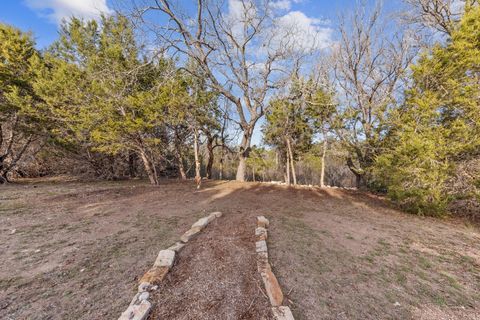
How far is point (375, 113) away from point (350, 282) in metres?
8.50

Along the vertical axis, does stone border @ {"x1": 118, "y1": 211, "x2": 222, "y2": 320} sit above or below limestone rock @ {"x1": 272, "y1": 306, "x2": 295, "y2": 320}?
above

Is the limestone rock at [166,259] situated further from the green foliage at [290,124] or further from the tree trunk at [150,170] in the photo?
the green foliage at [290,124]

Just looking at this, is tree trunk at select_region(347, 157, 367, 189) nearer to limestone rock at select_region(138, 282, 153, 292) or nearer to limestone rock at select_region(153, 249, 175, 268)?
limestone rock at select_region(153, 249, 175, 268)

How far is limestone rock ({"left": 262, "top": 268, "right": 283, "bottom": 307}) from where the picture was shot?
1844 millimetres

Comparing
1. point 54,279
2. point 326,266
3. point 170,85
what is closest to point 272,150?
point 170,85

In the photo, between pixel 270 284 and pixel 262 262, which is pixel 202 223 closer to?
pixel 262 262

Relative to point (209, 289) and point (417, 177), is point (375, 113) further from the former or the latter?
point (209, 289)

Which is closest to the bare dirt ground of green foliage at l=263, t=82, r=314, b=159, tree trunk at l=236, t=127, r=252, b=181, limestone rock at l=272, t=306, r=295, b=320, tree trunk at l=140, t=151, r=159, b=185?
limestone rock at l=272, t=306, r=295, b=320

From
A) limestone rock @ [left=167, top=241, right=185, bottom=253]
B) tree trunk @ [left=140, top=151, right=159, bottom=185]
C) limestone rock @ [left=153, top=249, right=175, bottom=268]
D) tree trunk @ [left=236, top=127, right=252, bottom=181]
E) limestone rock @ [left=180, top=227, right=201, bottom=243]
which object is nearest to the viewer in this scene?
limestone rock @ [left=153, top=249, right=175, bottom=268]

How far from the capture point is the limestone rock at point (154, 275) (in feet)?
6.64

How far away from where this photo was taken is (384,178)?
625 centimetres

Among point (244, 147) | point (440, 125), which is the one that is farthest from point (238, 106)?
point (440, 125)

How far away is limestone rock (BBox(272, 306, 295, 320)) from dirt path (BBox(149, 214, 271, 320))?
58 mm

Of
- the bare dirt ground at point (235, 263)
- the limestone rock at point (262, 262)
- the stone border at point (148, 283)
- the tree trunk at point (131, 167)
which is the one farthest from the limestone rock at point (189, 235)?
the tree trunk at point (131, 167)
